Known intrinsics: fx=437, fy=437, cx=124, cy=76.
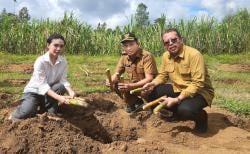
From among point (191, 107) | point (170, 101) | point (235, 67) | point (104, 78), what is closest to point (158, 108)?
point (170, 101)

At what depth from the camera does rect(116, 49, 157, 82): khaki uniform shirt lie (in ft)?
18.3

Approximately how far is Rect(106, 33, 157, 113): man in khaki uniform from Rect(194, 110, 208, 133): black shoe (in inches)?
33.0

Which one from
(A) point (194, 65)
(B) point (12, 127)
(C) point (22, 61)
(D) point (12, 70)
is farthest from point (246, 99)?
(C) point (22, 61)

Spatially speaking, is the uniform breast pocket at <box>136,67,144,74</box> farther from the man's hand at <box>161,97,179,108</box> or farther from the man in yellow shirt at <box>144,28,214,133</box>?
the man's hand at <box>161,97,179,108</box>

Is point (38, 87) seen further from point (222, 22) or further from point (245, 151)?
point (222, 22)

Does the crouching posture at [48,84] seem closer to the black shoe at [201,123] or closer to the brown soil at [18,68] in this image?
the black shoe at [201,123]

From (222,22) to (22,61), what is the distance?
793 cm

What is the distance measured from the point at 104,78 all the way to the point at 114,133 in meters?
4.56

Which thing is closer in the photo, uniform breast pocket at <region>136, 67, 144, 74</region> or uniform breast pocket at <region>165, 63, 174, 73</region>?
uniform breast pocket at <region>165, 63, 174, 73</region>

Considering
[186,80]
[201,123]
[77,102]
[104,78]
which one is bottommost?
[201,123]

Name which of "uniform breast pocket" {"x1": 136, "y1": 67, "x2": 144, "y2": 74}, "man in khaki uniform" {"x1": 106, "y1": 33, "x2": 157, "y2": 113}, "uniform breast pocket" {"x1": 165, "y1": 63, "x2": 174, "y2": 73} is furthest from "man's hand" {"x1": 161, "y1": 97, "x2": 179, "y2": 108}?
"uniform breast pocket" {"x1": 136, "y1": 67, "x2": 144, "y2": 74}

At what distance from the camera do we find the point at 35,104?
512 centimetres

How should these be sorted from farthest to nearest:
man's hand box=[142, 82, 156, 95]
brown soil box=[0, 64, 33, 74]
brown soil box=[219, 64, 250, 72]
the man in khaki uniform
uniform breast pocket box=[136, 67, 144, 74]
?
brown soil box=[219, 64, 250, 72]
brown soil box=[0, 64, 33, 74]
uniform breast pocket box=[136, 67, 144, 74]
the man in khaki uniform
man's hand box=[142, 82, 156, 95]

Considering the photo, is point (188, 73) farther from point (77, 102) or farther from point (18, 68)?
point (18, 68)
